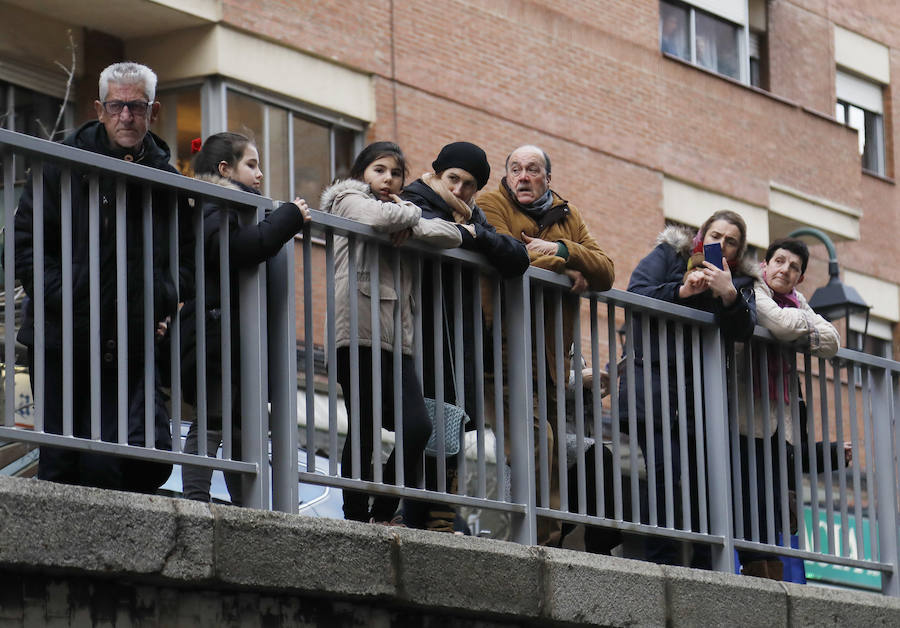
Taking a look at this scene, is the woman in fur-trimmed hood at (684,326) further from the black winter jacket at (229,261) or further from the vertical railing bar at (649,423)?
the black winter jacket at (229,261)

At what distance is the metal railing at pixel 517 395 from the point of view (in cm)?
588

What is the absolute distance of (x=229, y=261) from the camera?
620 centimetres

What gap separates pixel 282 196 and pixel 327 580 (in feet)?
41.4

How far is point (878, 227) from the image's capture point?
28.7 m

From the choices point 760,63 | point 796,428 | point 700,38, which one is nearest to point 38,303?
point 796,428

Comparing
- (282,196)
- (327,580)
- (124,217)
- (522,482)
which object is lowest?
(327,580)

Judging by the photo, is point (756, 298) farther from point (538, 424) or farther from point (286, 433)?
point (286, 433)

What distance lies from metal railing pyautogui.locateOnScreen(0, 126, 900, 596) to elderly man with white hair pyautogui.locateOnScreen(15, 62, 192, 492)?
39 millimetres

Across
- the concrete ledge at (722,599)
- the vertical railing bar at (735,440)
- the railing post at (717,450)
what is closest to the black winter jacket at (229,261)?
the concrete ledge at (722,599)

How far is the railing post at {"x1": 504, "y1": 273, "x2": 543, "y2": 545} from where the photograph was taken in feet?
23.1

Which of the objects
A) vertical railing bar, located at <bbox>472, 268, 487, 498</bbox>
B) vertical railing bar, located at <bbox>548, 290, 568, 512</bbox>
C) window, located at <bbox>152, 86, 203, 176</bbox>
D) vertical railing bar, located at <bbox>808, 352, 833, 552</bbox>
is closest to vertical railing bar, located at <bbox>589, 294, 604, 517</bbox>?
vertical railing bar, located at <bbox>548, 290, 568, 512</bbox>

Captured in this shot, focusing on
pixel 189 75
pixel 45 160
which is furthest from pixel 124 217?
pixel 189 75

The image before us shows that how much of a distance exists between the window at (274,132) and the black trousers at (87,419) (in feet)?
38.5

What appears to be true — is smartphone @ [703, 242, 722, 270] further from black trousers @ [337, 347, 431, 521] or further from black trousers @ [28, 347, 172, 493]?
black trousers @ [28, 347, 172, 493]
